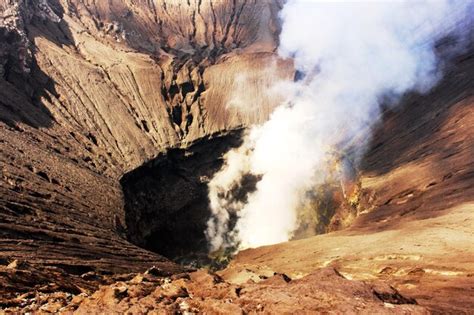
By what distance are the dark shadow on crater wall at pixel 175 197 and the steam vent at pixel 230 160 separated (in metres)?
0.20

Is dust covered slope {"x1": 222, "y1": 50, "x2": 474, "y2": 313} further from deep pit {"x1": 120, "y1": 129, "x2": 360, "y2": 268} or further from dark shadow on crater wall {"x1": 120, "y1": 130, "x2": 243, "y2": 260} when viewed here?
dark shadow on crater wall {"x1": 120, "y1": 130, "x2": 243, "y2": 260}

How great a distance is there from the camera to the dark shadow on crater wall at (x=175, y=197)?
1594 inches

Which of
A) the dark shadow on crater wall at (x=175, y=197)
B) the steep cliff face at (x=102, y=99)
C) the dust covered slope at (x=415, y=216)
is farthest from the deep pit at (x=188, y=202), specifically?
the dust covered slope at (x=415, y=216)

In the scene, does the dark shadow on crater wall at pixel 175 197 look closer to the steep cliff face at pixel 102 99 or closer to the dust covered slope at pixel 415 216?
the steep cliff face at pixel 102 99

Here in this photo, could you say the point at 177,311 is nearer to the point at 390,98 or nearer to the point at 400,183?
the point at 400,183

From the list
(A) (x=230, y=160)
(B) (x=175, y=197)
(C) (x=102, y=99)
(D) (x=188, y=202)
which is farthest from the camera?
(A) (x=230, y=160)

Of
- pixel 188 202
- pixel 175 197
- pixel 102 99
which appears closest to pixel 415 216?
pixel 175 197

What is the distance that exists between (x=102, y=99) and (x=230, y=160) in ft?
46.2

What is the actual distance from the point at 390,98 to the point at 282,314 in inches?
1537

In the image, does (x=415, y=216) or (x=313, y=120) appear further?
(x=313, y=120)

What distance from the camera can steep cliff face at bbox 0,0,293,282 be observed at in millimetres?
26078

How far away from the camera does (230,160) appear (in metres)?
48.9

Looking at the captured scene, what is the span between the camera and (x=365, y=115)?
46375mm

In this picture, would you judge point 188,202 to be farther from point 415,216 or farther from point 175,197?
point 415,216
